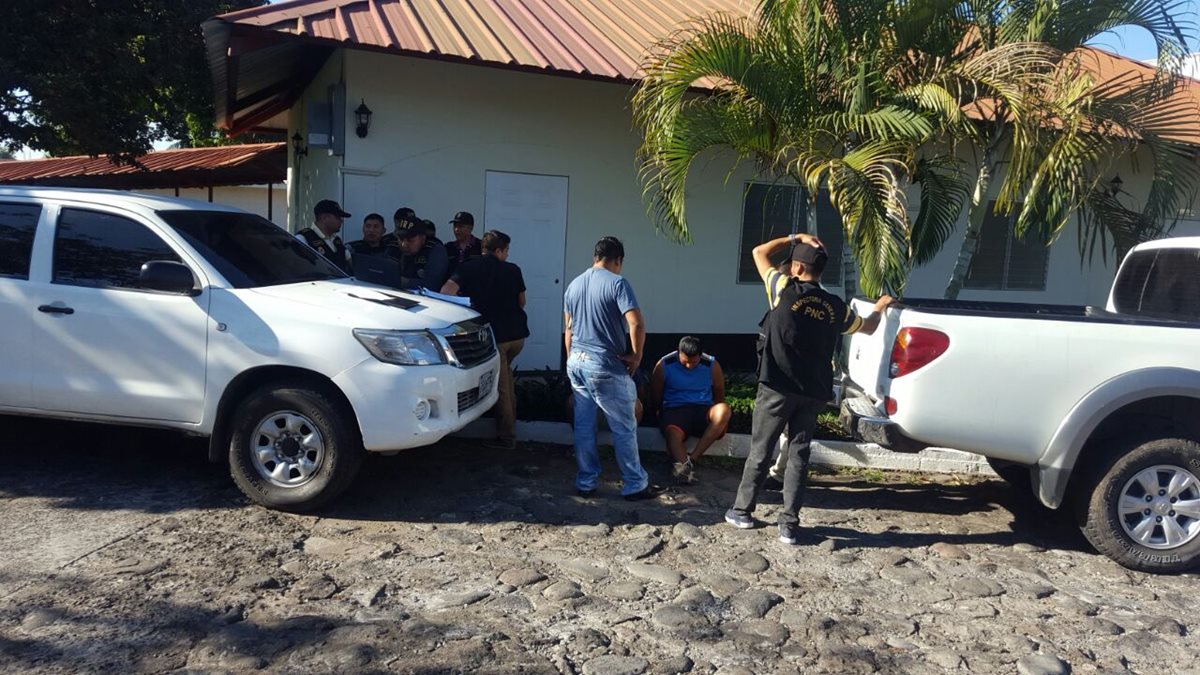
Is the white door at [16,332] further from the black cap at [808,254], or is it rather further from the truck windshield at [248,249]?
the black cap at [808,254]

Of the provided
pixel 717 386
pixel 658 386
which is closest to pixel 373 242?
pixel 658 386

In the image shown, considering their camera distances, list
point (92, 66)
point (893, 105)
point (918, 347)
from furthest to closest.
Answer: point (92, 66) → point (893, 105) → point (918, 347)

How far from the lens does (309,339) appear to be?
5.20 meters

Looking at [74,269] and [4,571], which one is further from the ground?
[74,269]

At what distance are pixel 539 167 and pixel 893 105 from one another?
13.3ft

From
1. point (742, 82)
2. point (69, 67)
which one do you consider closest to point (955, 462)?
point (742, 82)

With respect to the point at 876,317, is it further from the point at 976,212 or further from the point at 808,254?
the point at 976,212

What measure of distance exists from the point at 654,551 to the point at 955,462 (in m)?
3.04

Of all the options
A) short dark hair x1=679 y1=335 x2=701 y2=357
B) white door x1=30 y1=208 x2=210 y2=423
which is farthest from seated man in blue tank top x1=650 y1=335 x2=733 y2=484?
white door x1=30 y1=208 x2=210 y2=423

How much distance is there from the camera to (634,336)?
5773 millimetres

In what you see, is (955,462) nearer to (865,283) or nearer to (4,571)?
(865,283)

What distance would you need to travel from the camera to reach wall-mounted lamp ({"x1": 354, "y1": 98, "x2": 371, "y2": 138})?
871 centimetres

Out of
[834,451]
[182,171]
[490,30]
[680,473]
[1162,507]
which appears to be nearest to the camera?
[1162,507]

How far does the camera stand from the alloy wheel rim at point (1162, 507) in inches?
201
